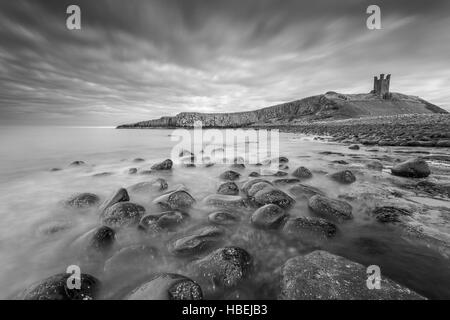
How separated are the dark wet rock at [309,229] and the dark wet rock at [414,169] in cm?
410

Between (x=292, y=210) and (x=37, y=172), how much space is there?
28.6 ft

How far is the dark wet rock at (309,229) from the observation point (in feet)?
8.87

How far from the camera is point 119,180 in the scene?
6016 millimetres

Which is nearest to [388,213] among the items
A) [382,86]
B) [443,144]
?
[443,144]

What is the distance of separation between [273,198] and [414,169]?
13.9 feet

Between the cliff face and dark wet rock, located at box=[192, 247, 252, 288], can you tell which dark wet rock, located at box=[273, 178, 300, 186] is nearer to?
dark wet rock, located at box=[192, 247, 252, 288]

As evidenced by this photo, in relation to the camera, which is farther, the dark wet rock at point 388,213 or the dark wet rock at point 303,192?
the dark wet rock at point 303,192

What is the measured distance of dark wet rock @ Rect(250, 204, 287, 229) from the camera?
3012 mm

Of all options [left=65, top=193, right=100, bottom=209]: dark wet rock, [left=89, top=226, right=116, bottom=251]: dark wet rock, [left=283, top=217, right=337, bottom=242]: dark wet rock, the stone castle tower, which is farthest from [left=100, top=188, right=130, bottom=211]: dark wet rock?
the stone castle tower

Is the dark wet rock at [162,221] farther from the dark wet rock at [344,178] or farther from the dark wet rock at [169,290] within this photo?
the dark wet rock at [344,178]

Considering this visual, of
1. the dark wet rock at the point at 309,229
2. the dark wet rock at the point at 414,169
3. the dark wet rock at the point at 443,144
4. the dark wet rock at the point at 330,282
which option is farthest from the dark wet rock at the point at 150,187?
the dark wet rock at the point at 443,144

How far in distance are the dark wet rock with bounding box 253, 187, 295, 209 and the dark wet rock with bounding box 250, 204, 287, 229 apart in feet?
1.68

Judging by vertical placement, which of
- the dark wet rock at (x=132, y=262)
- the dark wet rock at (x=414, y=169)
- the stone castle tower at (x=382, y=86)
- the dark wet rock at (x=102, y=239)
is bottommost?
the dark wet rock at (x=132, y=262)
